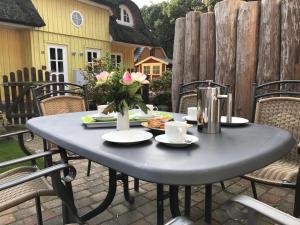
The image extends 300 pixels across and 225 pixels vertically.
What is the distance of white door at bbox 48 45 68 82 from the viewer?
9.10m

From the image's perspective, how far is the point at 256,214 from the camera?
0.87 meters

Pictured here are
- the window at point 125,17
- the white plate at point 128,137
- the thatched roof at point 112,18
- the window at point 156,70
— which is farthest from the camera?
the window at point 156,70

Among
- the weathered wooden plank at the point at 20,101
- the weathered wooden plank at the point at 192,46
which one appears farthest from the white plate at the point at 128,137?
the weathered wooden plank at the point at 20,101

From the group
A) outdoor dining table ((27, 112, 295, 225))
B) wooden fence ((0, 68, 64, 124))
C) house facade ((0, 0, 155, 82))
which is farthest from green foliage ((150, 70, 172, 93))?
outdoor dining table ((27, 112, 295, 225))

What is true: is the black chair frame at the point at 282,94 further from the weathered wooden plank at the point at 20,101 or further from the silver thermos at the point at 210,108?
the weathered wooden plank at the point at 20,101

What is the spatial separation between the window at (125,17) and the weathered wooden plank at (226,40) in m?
9.94

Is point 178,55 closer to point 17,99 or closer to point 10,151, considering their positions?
point 10,151

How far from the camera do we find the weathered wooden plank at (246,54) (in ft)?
10.1

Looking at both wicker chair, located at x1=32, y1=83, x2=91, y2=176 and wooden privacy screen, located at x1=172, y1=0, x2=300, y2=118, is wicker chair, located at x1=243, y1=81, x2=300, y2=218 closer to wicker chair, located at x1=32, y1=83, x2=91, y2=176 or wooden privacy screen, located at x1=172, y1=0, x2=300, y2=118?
wooden privacy screen, located at x1=172, y1=0, x2=300, y2=118

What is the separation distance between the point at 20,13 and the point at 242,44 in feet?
22.4

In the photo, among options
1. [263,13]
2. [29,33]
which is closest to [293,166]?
[263,13]

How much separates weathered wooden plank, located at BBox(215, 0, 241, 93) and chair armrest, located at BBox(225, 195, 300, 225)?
2.62 m

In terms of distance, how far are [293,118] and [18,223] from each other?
2.21m

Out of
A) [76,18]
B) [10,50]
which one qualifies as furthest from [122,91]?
[76,18]
